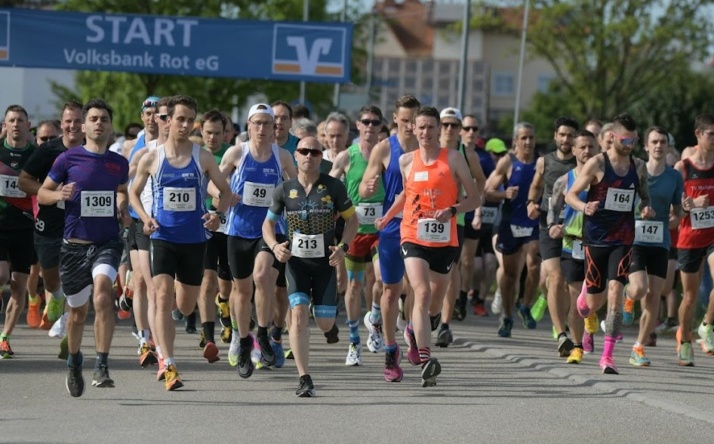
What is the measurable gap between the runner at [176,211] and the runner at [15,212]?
2.80 metres

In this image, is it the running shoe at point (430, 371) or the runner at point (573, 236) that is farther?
the runner at point (573, 236)

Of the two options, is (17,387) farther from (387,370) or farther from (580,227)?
(580,227)

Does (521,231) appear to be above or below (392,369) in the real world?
above

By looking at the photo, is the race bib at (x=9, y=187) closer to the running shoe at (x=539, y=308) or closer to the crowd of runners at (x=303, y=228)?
the crowd of runners at (x=303, y=228)

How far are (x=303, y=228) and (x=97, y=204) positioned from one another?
4.99 ft

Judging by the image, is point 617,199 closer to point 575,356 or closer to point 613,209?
point 613,209

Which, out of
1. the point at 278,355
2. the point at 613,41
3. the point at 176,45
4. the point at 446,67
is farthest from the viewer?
the point at 446,67

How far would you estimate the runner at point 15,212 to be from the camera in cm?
1374

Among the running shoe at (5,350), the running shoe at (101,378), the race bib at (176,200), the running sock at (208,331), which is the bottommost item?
the running shoe at (5,350)

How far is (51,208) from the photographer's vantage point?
43.9ft

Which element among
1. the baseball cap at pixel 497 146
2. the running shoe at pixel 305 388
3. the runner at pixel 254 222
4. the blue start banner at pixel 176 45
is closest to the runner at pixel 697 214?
the runner at pixel 254 222

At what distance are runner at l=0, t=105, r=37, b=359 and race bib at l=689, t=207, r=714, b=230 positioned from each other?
20.3 feet

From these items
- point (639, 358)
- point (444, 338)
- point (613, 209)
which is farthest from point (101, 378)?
point (639, 358)

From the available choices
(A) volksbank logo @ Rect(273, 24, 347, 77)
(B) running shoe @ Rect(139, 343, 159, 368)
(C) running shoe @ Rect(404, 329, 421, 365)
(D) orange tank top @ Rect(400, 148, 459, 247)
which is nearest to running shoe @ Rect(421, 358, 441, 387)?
(C) running shoe @ Rect(404, 329, 421, 365)
